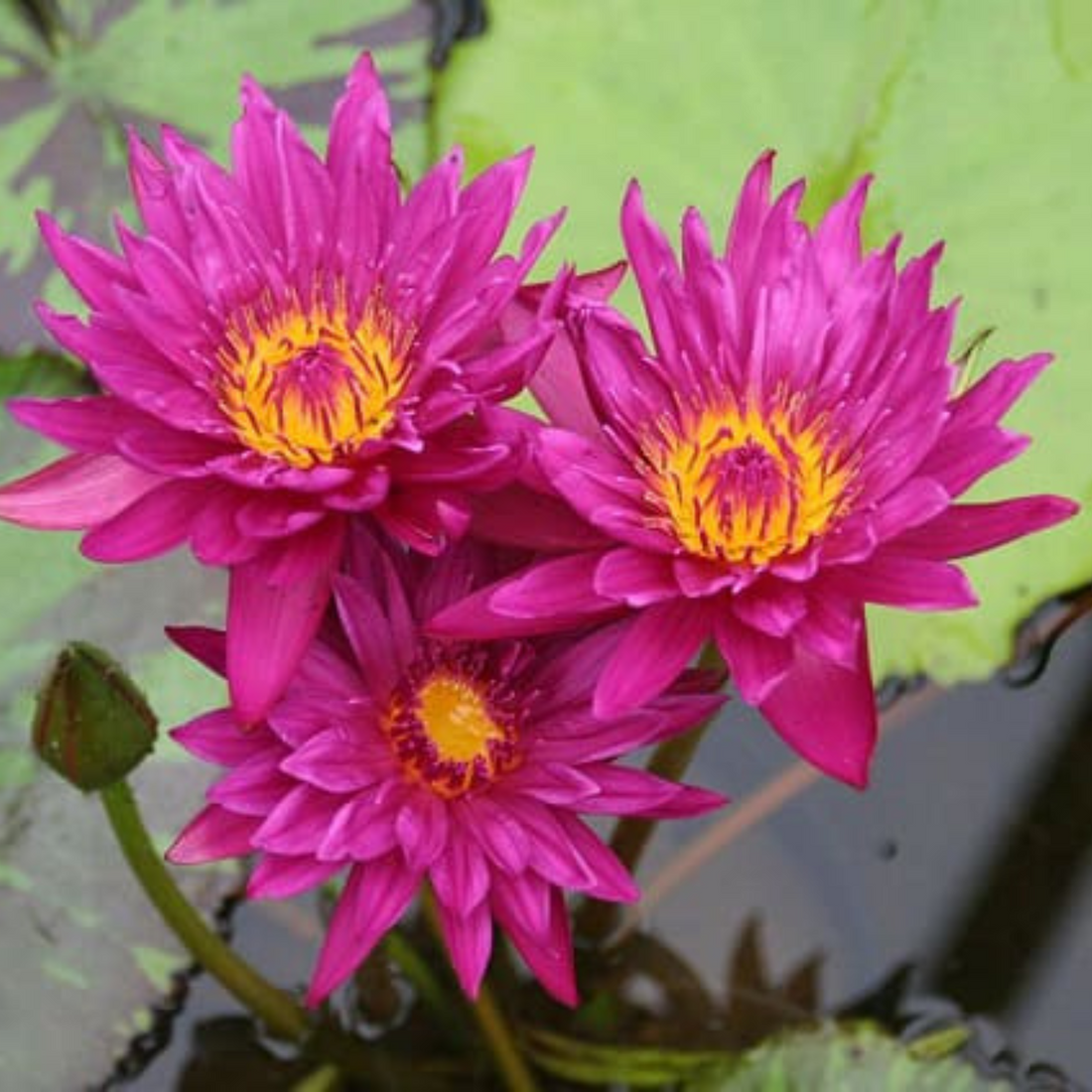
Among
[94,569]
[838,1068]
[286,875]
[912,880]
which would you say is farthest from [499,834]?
[912,880]

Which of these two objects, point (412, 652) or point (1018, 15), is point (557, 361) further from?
point (1018, 15)

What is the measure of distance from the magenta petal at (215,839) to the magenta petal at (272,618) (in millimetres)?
109

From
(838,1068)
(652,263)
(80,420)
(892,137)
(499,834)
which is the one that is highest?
(892,137)

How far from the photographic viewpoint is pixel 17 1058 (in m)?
1.53

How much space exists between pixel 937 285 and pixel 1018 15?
0.31 meters

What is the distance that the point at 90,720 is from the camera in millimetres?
1164

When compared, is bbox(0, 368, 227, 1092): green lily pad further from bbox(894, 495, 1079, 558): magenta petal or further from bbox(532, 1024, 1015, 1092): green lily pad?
bbox(894, 495, 1079, 558): magenta petal

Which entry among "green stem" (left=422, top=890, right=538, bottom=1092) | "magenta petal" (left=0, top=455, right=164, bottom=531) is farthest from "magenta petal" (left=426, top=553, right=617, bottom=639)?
"green stem" (left=422, top=890, right=538, bottom=1092)

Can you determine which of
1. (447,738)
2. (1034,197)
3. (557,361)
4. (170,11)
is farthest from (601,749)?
(170,11)

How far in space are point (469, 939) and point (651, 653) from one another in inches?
9.2

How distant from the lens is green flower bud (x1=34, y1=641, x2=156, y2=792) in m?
1.13

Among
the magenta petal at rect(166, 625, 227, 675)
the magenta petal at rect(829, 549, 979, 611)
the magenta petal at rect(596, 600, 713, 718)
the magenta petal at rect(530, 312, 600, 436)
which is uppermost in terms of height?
the magenta petal at rect(530, 312, 600, 436)

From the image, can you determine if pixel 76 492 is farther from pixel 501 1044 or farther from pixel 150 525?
pixel 501 1044

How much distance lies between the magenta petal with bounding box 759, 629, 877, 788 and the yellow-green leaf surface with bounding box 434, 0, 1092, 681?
0.68m
